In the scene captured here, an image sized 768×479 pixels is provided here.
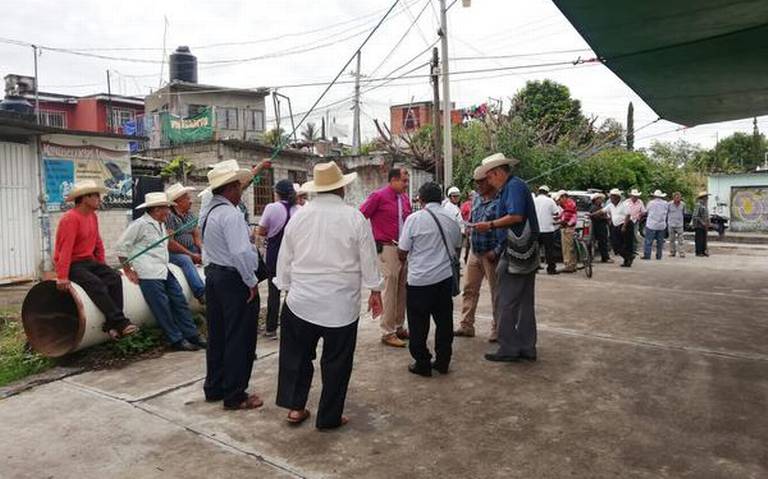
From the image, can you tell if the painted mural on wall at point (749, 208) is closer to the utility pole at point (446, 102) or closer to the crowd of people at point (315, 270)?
the utility pole at point (446, 102)

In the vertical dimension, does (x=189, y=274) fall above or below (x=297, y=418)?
above

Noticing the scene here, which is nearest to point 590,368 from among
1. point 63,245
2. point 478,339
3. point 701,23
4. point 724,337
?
point 478,339

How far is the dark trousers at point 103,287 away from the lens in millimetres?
5223

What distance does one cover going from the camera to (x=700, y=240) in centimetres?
1513

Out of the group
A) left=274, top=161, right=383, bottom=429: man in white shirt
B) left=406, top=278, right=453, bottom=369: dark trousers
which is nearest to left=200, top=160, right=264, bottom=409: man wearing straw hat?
left=274, top=161, right=383, bottom=429: man in white shirt

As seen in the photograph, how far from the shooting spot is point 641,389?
442 centimetres

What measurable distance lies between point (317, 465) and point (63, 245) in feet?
10.5

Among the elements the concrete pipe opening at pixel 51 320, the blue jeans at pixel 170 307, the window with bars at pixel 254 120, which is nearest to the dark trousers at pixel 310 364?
the blue jeans at pixel 170 307

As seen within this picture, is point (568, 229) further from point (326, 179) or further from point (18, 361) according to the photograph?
point (18, 361)

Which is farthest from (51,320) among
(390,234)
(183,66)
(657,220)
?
(183,66)

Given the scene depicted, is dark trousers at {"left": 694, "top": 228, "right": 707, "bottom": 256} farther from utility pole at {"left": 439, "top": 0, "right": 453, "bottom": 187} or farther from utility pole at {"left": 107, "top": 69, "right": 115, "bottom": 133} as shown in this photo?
utility pole at {"left": 107, "top": 69, "right": 115, "bottom": 133}

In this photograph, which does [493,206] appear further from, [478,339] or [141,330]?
[141,330]

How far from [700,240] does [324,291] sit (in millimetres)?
14311

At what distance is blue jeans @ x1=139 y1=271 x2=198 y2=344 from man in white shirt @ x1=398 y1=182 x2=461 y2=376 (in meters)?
2.37
